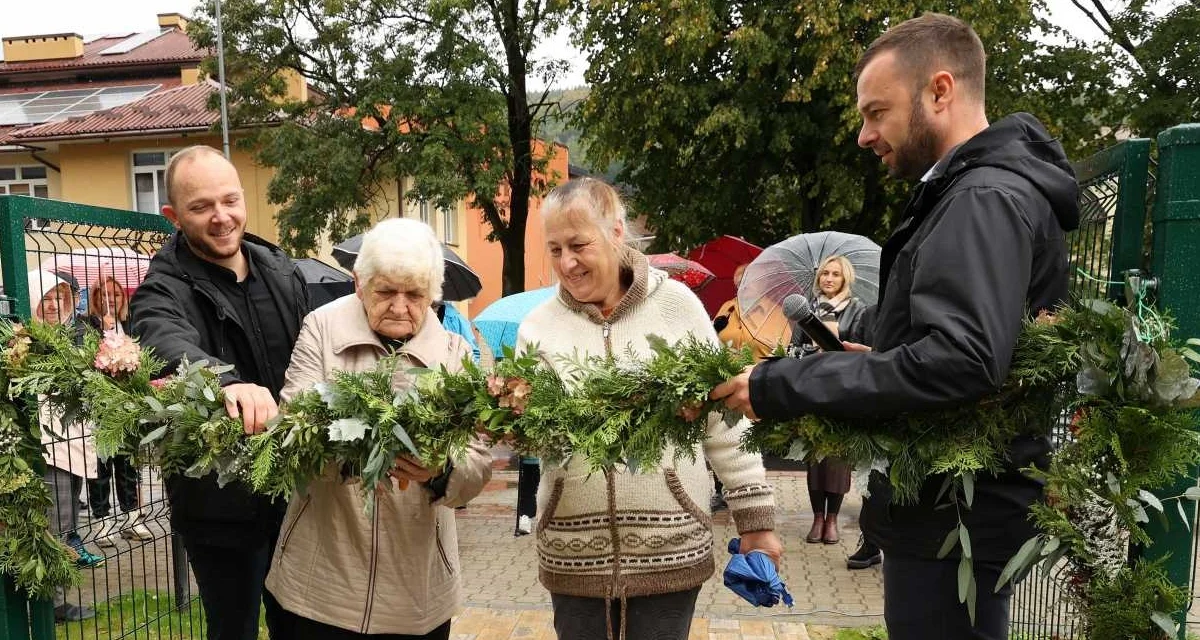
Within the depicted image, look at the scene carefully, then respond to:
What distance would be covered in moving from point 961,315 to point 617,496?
1.19 metres

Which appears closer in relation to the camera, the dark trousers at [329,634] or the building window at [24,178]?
the dark trousers at [329,634]

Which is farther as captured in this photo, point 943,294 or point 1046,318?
point 1046,318

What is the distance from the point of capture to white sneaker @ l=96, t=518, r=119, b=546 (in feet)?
11.6

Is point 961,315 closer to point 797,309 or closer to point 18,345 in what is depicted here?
point 797,309

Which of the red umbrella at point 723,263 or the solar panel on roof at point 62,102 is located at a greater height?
the solar panel on roof at point 62,102

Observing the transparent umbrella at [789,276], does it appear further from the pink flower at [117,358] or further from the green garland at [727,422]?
the pink flower at [117,358]

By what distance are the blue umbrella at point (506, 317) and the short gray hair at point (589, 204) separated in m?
5.53

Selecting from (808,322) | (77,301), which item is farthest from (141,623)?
(808,322)

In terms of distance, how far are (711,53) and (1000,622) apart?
16.6 meters

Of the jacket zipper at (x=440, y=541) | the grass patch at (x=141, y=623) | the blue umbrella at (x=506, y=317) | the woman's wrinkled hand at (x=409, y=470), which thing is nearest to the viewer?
the woman's wrinkled hand at (x=409, y=470)

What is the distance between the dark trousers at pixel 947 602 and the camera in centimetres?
214

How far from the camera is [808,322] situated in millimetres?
2162

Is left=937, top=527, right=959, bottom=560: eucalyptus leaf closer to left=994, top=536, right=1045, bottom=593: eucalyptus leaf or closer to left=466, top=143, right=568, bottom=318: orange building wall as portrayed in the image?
left=994, top=536, right=1045, bottom=593: eucalyptus leaf

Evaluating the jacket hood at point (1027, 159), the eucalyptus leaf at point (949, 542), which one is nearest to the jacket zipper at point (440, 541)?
the eucalyptus leaf at point (949, 542)
